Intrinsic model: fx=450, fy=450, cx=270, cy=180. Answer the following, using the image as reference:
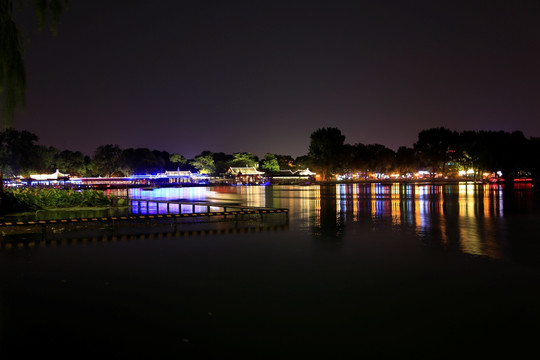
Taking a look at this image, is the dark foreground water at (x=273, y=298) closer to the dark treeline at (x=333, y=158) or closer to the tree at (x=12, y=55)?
the tree at (x=12, y=55)

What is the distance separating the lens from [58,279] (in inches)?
469

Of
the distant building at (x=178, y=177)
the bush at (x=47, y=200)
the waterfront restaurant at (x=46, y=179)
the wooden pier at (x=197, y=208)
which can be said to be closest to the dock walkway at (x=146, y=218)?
the wooden pier at (x=197, y=208)

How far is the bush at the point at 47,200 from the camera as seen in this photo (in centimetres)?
2697

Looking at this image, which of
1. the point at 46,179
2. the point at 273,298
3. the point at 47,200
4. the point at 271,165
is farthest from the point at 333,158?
the point at 273,298

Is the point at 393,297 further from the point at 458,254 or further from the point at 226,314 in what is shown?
the point at 458,254

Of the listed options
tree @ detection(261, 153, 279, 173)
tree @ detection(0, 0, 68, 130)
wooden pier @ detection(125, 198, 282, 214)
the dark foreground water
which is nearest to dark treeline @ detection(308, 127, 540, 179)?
tree @ detection(261, 153, 279, 173)

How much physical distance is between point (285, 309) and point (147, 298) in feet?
10.4

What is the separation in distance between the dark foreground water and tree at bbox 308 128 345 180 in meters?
116

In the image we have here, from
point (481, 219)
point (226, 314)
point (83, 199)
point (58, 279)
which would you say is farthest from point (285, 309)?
point (83, 199)

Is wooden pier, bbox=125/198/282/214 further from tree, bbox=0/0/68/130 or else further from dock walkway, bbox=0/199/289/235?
tree, bbox=0/0/68/130

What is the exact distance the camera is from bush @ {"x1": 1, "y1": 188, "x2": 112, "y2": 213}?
2697cm

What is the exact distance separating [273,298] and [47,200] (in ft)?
76.3

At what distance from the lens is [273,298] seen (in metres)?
9.96

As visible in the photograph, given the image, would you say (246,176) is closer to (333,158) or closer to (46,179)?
(333,158)
